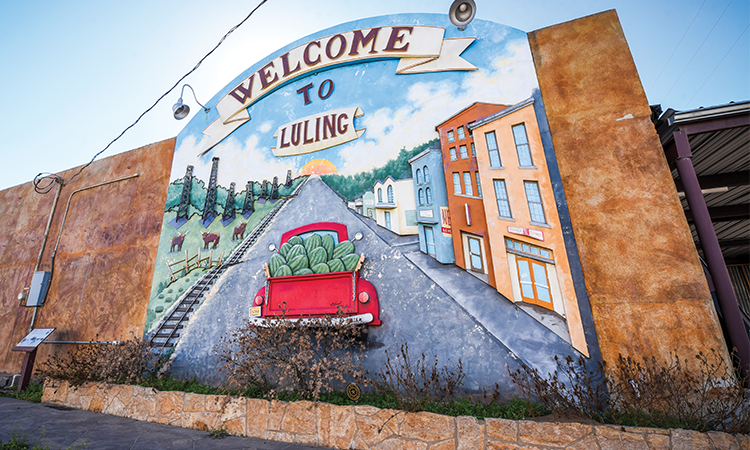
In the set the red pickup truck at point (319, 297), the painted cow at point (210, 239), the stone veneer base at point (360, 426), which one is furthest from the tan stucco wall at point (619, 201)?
the painted cow at point (210, 239)

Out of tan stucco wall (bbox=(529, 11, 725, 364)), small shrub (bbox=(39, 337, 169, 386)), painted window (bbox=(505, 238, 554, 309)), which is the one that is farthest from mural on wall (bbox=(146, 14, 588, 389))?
small shrub (bbox=(39, 337, 169, 386))

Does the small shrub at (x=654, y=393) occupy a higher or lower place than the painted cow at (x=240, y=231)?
lower

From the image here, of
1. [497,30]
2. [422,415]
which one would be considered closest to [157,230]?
[422,415]

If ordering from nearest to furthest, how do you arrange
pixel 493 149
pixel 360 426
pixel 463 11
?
1. pixel 360 426
2. pixel 493 149
3. pixel 463 11

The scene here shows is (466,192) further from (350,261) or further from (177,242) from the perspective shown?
(177,242)

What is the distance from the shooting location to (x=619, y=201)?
5301mm

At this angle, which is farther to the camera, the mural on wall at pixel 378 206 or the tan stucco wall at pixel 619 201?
the mural on wall at pixel 378 206

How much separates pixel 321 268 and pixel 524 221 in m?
3.76

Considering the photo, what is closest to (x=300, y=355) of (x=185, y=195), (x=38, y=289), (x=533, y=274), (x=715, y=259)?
(x=533, y=274)

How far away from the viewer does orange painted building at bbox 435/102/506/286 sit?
5.81m

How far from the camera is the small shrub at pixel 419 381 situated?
16.1 ft

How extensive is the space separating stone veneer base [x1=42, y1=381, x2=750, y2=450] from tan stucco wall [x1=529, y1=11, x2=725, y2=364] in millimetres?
1182

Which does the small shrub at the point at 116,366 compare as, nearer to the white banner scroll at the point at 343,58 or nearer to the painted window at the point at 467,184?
the white banner scroll at the point at 343,58

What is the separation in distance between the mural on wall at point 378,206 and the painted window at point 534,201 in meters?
0.04
